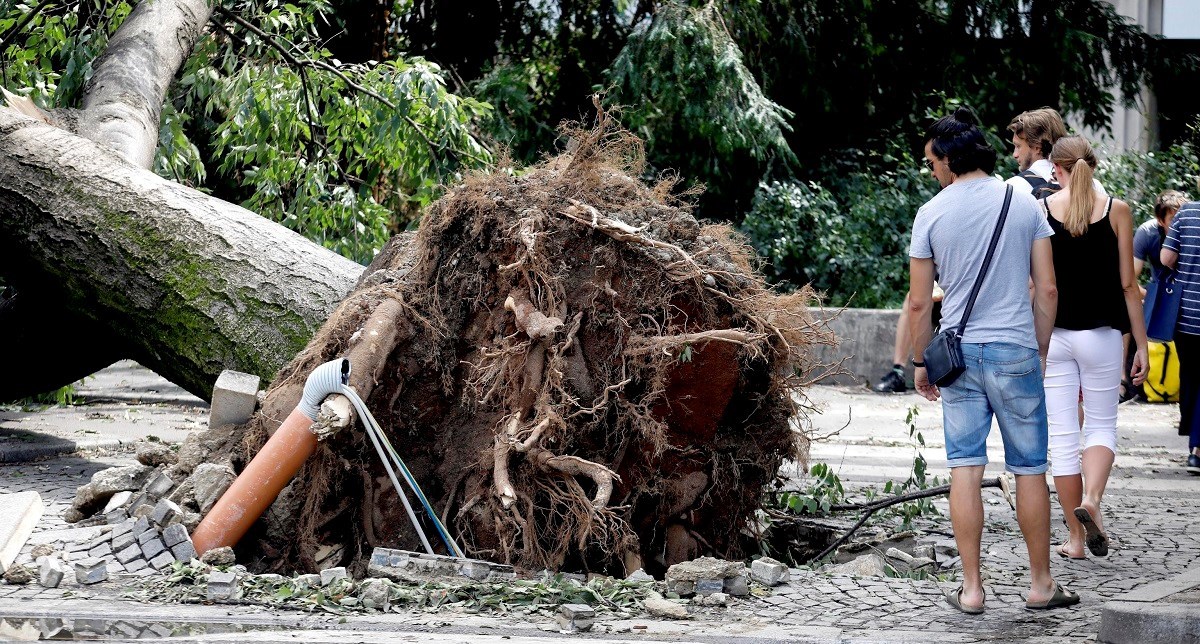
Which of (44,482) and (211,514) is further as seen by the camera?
(44,482)

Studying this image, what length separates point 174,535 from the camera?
4.71m

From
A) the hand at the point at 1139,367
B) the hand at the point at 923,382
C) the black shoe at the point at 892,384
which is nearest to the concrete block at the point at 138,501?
the hand at the point at 923,382

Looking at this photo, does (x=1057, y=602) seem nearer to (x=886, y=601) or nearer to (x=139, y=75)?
(x=886, y=601)

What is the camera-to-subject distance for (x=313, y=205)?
29.1 ft

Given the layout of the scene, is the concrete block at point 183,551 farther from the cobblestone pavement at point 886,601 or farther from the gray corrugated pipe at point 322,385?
the gray corrugated pipe at point 322,385

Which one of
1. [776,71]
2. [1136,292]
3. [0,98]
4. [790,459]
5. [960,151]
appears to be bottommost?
[790,459]

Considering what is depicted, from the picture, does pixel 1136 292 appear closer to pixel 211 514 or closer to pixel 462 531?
pixel 462 531

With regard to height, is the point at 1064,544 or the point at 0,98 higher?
the point at 0,98

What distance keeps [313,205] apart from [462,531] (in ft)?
15.3

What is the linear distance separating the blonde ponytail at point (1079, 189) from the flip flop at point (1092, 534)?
1.24 m


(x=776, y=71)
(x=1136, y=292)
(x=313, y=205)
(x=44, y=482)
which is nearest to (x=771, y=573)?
(x=1136, y=292)

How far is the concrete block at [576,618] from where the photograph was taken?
3.80 m

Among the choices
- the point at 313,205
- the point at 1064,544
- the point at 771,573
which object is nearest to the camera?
the point at 771,573

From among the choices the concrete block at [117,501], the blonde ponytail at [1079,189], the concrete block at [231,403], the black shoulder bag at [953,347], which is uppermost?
the blonde ponytail at [1079,189]
